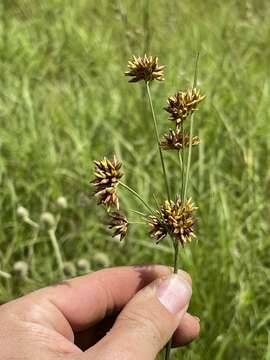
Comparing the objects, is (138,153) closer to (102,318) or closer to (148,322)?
(102,318)

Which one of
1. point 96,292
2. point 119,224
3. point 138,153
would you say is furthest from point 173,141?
point 138,153

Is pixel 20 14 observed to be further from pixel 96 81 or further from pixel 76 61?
pixel 96 81

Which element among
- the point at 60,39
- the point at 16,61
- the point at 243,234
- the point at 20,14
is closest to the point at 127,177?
the point at 243,234

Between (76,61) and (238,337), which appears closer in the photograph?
(238,337)

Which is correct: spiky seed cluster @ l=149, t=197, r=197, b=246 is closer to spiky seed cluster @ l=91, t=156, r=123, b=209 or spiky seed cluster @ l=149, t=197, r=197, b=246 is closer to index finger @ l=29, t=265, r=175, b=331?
spiky seed cluster @ l=91, t=156, r=123, b=209

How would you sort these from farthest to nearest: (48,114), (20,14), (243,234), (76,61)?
1. (20,14)
2. (76,61)
3. (48,114)
4. (243,234)

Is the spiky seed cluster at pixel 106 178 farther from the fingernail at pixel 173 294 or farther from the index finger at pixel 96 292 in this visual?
the index finger at pixel 96 292
